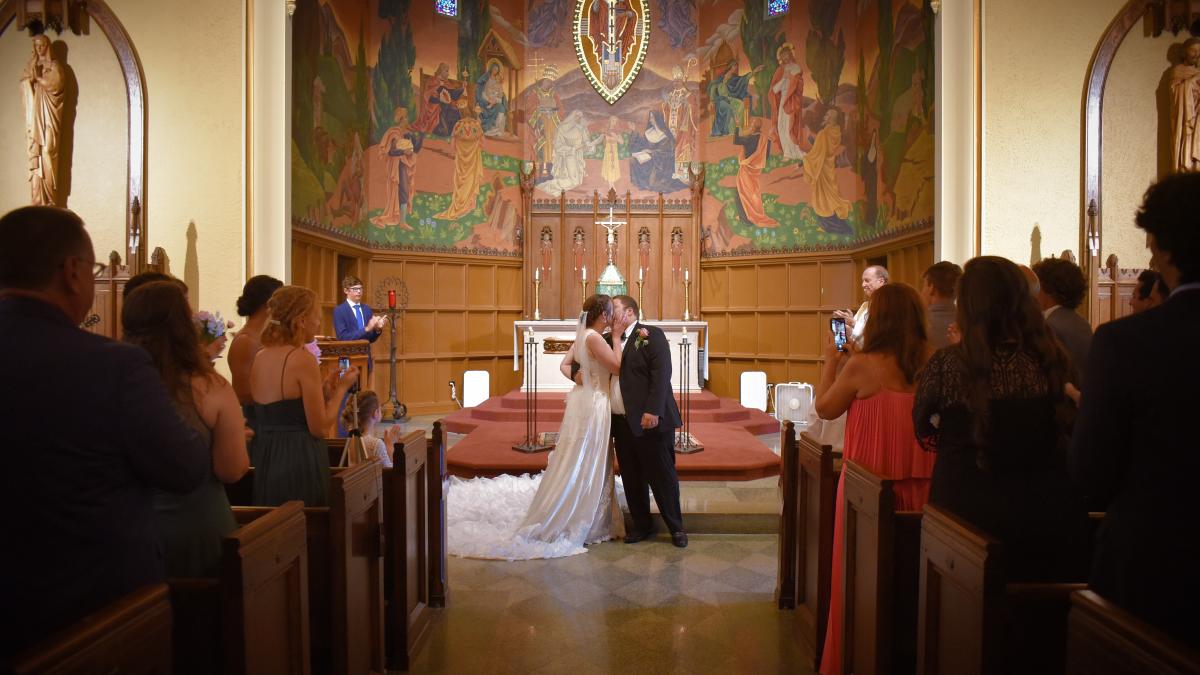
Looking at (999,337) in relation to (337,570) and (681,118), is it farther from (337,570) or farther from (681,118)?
(681,118)

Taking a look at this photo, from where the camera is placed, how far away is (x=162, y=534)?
213cm

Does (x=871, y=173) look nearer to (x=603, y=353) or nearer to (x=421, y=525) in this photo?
(x=603, y=353)

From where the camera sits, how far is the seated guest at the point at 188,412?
216 cm

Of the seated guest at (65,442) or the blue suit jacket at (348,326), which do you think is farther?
the blue suit jacket at (348,326)

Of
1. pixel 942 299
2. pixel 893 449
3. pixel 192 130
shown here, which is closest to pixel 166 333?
pixel 893 449

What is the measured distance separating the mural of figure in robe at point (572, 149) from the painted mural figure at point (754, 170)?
8.80 feet

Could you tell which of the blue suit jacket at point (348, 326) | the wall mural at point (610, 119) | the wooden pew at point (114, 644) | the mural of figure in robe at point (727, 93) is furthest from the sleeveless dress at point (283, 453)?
the mural of figure in robe at point (727, 93)

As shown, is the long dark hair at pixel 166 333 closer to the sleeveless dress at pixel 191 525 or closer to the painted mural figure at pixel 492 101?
the sleeveless dress at pixel 191 525

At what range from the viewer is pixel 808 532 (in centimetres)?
370

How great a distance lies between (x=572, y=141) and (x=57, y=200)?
30.1 feet

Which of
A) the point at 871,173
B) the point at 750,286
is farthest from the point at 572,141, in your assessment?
the point at 871,173

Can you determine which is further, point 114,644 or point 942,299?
point 942,299

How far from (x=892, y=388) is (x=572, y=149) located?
38.3 ft

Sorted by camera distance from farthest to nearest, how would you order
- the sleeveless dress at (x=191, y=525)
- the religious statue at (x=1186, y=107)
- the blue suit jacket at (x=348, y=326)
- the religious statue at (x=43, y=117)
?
the blue suit jacket at (x=348, y=326), the religious statue at (x=43, y=117), the religious statue at (x=1186, y=107), the sleeveless dress at (x=191, y=525)
